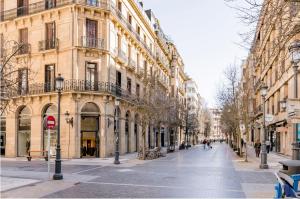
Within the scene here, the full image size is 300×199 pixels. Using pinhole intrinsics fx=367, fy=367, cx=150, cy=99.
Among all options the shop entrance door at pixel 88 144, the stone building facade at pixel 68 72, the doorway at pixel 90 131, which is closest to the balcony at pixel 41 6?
the stone building facade at pixel 68 72

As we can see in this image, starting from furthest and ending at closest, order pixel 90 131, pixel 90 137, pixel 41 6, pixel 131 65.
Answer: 1. pixel 131 65
2. pixel 41 6
3. pixel 90 137
4. pixel 90 131

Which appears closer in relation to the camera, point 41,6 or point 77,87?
point 77,87

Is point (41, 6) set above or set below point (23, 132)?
above

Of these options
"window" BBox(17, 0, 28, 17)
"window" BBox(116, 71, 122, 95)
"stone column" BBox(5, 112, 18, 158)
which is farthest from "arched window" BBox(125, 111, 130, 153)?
"window" BBox(17, 0, 28, 17)

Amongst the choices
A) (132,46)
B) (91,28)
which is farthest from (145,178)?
(132,46)

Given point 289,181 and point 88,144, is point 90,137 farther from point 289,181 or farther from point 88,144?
point 289,181

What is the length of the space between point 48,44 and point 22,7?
486cm

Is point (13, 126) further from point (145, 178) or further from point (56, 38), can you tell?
point (145, 178)

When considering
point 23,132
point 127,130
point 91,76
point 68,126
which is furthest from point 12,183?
point 127,130

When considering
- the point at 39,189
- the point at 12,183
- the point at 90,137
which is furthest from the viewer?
the point at 90,137

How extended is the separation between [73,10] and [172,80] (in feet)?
138

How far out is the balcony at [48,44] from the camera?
103 ft

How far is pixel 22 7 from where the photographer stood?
33.6 m

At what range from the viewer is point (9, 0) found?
34656 mm
